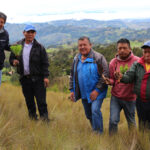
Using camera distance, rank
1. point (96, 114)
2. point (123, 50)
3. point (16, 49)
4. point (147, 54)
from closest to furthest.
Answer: point (147, 54) < point (123, 50) < point (96, 114) < point (16, 49)

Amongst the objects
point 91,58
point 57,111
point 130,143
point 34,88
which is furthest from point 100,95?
point 57,111

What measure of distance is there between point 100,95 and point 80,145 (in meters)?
1.15

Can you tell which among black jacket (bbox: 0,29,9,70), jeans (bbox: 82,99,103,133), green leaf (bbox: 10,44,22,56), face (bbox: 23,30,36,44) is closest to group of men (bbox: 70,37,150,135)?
Answer: jeans (bbox: 82,99,103,133)

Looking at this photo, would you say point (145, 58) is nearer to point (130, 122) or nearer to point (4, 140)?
point (130, 122)

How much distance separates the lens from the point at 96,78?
3506mm

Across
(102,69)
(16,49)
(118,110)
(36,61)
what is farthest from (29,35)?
(118,110)

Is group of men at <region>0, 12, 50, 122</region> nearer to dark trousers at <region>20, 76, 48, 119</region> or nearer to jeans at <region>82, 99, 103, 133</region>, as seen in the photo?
dark trousers at <region>20, 76, 48, 119</region>

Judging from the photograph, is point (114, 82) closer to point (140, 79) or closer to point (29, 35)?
point (140, 79)

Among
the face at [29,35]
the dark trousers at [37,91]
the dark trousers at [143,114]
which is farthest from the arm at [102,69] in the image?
the face at [29,35]

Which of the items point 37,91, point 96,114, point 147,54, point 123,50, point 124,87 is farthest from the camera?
point 37,91

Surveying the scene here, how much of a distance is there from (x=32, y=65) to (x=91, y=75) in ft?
4.22

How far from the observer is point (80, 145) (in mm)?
2641

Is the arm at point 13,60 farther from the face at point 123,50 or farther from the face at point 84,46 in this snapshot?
the face at point 123,50

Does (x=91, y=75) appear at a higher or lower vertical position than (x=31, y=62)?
lower
